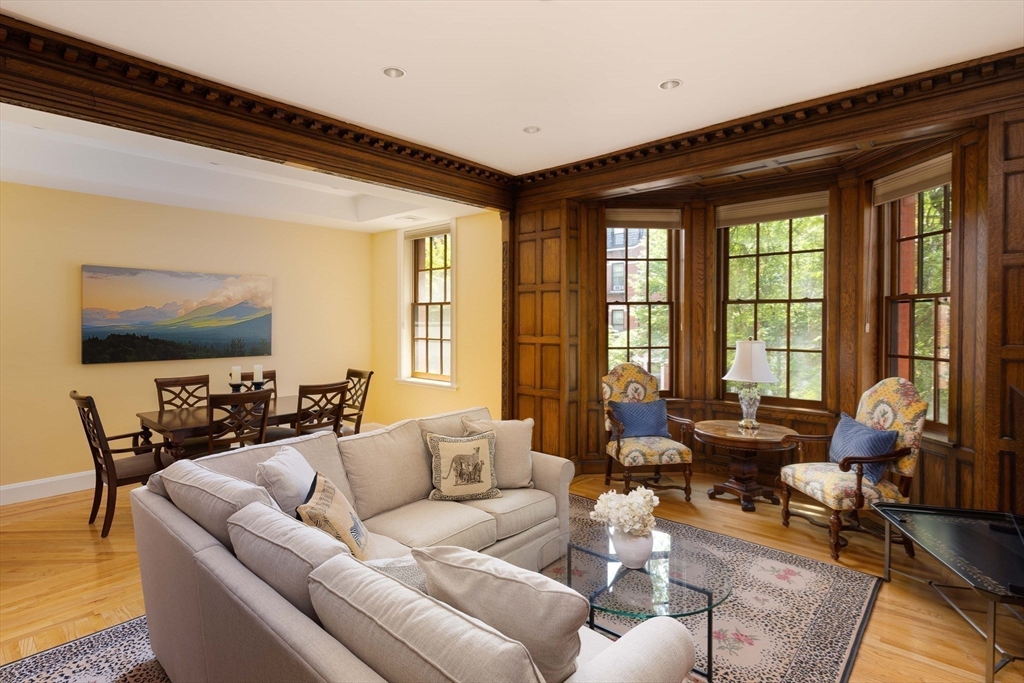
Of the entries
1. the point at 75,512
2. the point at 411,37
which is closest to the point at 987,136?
the point at 411,37

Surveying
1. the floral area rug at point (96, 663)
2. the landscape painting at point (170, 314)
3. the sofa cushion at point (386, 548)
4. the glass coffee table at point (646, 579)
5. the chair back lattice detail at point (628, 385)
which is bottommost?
the floral area rug at point (96, 663)

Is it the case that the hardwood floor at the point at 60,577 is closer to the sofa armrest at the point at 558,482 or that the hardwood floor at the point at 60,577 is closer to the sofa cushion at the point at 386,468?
the sofa cushion at the point at 386,468

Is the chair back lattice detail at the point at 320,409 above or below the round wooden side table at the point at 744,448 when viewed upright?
above

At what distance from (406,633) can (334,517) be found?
114cm

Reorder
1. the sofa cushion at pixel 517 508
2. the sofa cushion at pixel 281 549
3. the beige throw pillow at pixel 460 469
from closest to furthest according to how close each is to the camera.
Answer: the sofa cushion at pixel 281 549, the sofa cushion at pixel 517 508, the beige throw pillow at pixel 460 469

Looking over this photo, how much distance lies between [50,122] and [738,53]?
4.14m

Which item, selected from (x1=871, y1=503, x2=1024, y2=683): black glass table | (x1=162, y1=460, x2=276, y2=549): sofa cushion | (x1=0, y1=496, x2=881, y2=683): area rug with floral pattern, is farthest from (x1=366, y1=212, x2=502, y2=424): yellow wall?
(x1=162, y1=460, x2=276, y2=549): sofa cushion

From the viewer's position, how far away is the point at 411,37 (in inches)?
102

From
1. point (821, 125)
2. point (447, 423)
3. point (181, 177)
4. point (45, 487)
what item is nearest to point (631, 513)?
point (447, 423)

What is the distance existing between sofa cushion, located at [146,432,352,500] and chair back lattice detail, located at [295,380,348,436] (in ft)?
5.55

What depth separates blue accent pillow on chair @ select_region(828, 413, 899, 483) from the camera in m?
3.35

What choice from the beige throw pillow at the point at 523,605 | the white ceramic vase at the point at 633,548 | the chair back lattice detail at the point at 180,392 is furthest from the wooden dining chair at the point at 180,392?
the beige throw pillow at the point at 523,605

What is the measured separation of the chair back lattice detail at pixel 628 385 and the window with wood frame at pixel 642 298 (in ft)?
1.63

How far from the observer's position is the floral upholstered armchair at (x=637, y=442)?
4.26 metres
